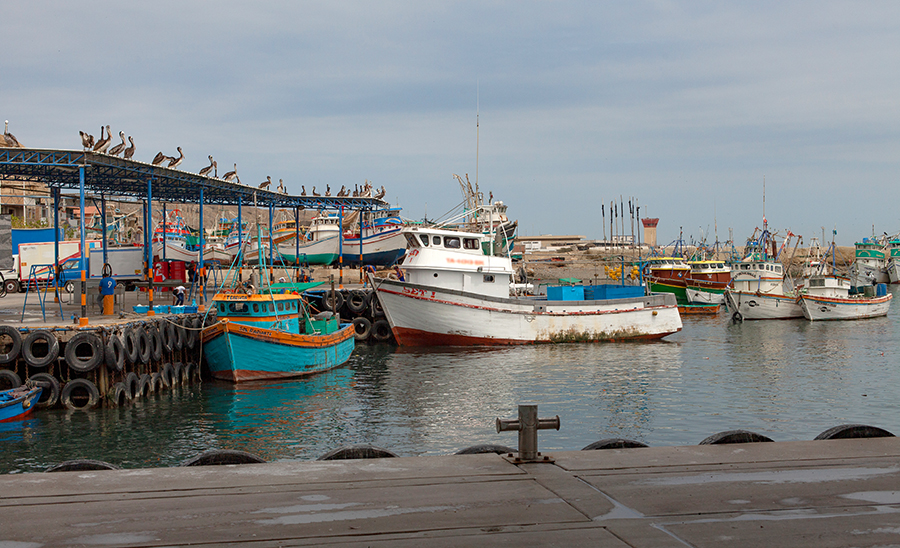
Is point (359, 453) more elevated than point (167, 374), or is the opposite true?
point (359, 453)

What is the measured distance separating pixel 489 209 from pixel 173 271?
18.4m

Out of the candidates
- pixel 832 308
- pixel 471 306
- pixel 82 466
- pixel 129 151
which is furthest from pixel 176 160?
pixel 832 308

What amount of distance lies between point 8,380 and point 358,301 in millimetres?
19852

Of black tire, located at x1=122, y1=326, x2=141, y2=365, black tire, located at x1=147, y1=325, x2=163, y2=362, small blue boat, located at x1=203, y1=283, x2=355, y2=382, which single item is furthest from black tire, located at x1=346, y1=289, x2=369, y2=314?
black tire, located at x1=122, y1=326, x2=141, y2=365

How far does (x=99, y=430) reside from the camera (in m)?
16.3

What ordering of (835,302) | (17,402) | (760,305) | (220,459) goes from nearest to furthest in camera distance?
(220,459) < (17,402) < (835,302) < (760,305)

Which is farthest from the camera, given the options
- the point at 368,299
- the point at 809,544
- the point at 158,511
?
the point at 368,299

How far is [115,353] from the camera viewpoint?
61.4ft

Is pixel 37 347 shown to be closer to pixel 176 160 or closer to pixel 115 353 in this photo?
pixel 115 353

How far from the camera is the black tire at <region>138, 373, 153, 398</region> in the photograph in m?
20.0

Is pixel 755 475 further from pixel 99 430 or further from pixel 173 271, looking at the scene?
pixel 173 271

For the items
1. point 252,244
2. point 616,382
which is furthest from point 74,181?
point 252,244

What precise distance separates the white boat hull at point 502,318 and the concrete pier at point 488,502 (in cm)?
2323

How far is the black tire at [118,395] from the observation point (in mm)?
18625
